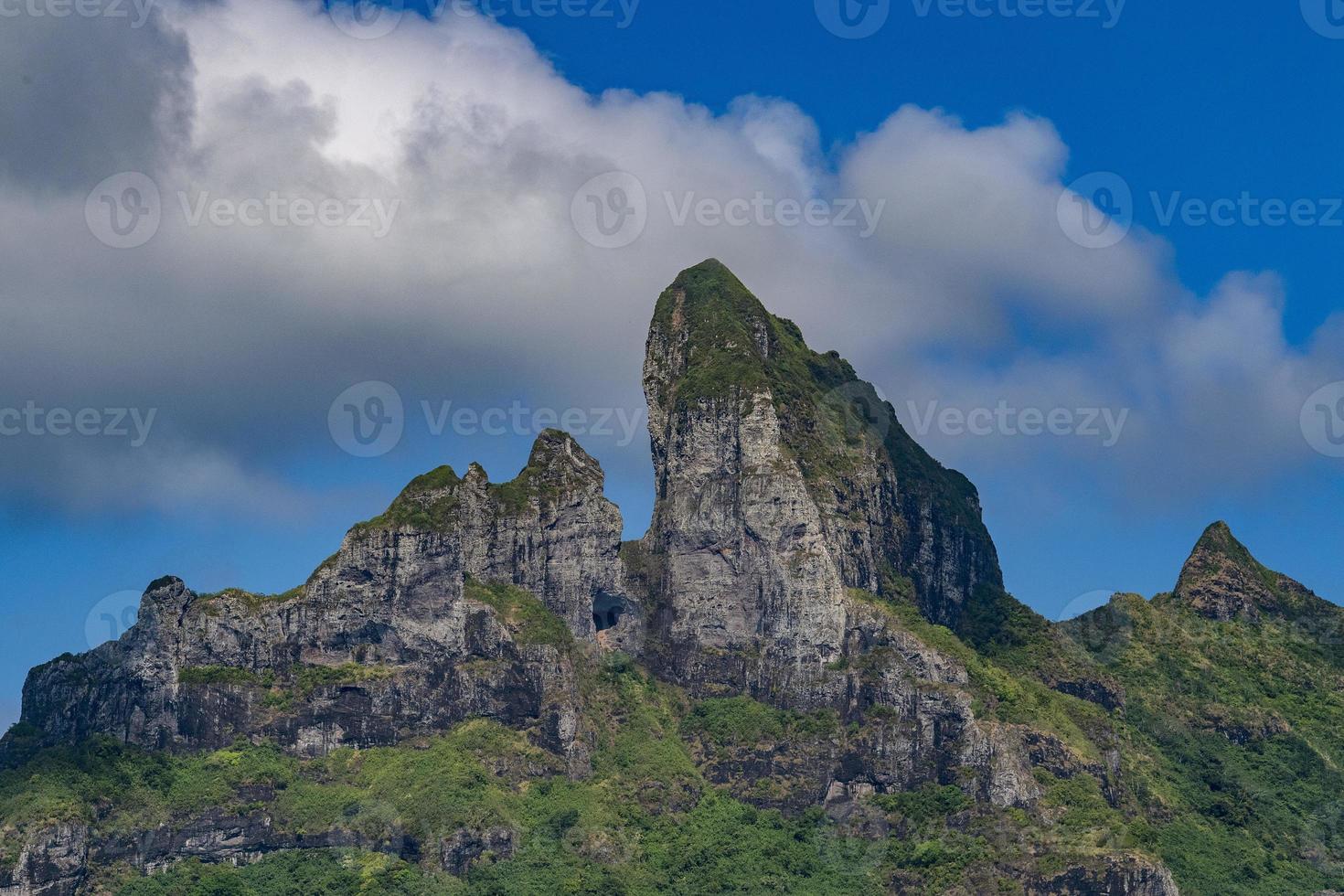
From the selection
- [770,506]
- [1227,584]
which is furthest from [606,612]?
[1227,584]

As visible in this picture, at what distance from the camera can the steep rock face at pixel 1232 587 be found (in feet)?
611

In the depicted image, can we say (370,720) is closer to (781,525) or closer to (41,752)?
(41,752)

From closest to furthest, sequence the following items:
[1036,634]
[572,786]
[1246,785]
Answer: [572,786] → [1246,785] → [1036,634]

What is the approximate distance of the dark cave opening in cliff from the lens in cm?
16775

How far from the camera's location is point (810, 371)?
183 metres

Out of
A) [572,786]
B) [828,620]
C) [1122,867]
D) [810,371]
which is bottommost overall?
[1122,867]

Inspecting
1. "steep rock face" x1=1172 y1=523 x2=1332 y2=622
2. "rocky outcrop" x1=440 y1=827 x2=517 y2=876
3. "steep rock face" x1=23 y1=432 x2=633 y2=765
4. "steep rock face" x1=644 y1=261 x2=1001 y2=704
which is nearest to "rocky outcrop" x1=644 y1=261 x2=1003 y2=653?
"steep rock face" x1=644 y1=261 x2=1001 y2=704

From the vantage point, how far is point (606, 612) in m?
169

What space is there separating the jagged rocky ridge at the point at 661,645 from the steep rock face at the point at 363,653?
172 millimetres

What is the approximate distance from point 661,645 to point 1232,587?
168 feet

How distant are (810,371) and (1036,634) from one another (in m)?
28.3

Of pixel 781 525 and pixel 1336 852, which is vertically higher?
pixel 781 525

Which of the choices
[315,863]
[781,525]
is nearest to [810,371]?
[781,525]

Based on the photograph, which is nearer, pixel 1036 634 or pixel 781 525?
pixel 781 525
